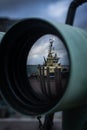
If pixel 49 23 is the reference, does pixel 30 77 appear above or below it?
below

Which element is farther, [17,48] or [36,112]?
[17,48]

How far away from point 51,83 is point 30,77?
13cm

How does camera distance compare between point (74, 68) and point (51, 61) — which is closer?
point (74, 68)

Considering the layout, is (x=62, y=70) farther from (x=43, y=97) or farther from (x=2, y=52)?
(x=2, y=52)

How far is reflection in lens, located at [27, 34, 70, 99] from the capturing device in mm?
1277

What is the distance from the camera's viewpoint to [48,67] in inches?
51.4

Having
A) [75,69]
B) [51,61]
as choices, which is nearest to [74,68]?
[75,69]

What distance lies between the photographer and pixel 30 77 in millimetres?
1405

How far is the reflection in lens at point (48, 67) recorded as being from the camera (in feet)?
4.19

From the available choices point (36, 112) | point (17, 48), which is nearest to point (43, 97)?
point (36, 112)

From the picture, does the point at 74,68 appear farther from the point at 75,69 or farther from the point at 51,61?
the point at 51,61

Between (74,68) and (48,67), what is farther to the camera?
(48,67)

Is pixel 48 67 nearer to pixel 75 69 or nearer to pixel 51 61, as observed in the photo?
pixel 51 61

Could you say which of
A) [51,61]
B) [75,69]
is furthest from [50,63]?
[75,69]
